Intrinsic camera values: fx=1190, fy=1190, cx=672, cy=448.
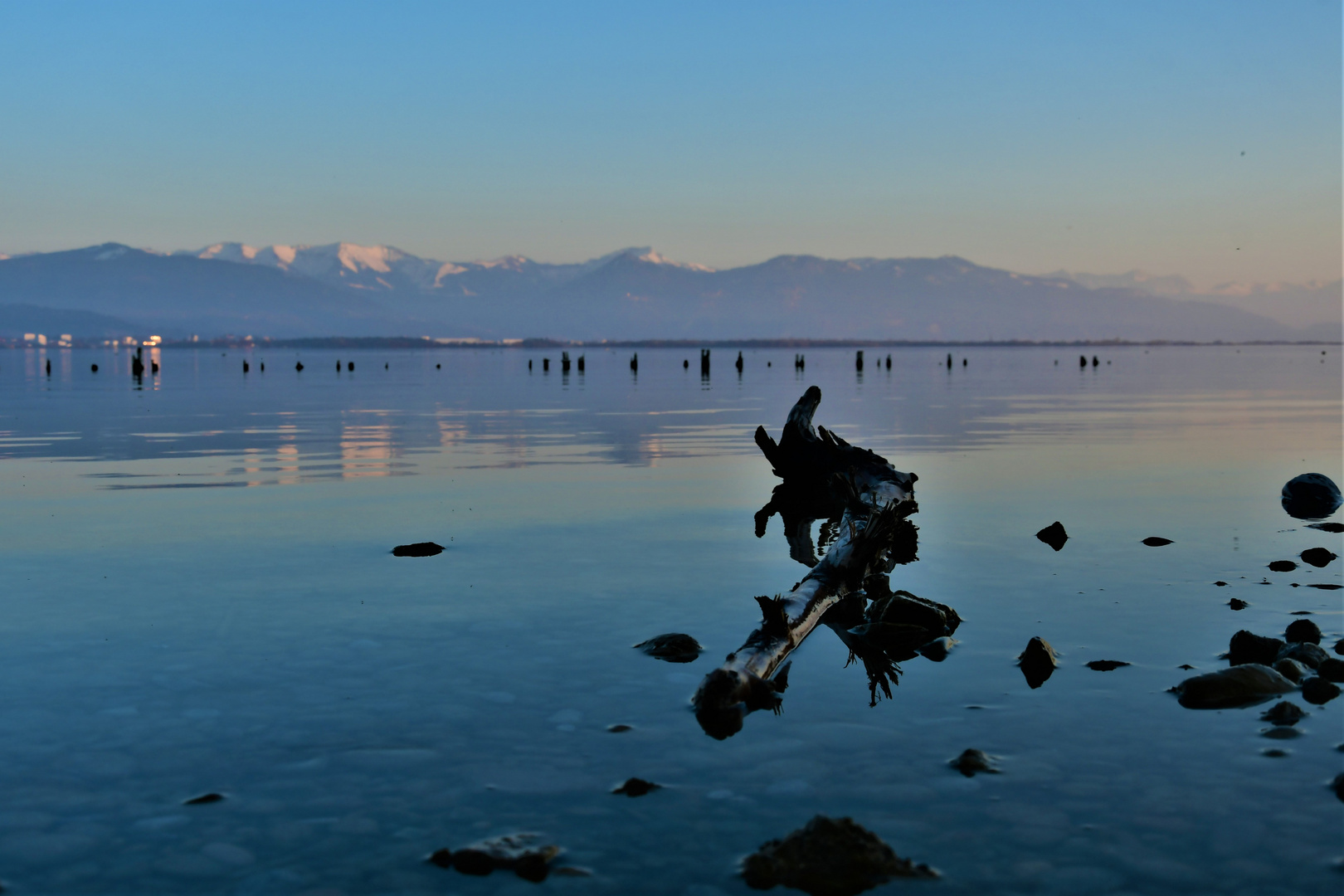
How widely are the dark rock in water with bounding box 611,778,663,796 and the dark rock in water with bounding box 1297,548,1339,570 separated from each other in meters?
11.9

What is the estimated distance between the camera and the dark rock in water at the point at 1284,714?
9.44m

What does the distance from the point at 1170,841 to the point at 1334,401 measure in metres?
61.9

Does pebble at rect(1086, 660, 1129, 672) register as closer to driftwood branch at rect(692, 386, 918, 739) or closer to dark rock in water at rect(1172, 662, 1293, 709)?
dark rock in water at rect(1172, 662, 1293, 709)

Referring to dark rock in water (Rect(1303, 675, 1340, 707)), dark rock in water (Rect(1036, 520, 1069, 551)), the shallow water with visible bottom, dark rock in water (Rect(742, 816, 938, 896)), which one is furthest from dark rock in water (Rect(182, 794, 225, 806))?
dark rock in water (Rect(1036, 520, 1069, 551))

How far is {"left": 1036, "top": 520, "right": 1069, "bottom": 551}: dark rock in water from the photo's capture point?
17712 mm

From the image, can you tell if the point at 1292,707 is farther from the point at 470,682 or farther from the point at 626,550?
the point at 626,550

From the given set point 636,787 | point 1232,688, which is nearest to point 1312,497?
point 1232,688

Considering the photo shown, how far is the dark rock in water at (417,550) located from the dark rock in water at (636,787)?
915 cm

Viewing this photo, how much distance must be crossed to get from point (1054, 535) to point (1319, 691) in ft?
25.9

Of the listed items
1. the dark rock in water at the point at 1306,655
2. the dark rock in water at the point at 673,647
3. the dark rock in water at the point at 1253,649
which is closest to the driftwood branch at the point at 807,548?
the dark rock in water at the point at 673,647

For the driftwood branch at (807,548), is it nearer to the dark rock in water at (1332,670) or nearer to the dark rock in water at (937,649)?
the dark rock in water at (937,649)

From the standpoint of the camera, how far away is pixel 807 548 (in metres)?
18.9

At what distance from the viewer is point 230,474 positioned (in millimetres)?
26922

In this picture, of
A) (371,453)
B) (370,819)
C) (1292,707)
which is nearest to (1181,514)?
(1292,707)
